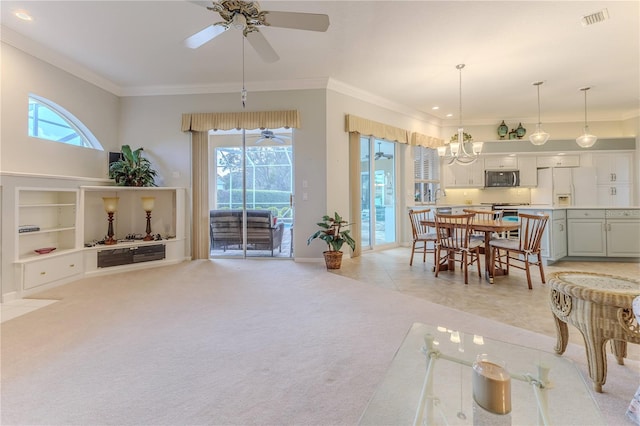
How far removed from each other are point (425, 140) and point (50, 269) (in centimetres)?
680

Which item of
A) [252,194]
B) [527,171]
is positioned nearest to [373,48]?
[252,194]

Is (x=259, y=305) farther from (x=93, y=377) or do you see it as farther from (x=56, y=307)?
(x=56, y=307)

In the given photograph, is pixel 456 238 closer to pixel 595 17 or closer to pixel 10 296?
pixel 595 17

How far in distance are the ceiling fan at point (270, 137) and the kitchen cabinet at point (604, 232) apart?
16.1 feet

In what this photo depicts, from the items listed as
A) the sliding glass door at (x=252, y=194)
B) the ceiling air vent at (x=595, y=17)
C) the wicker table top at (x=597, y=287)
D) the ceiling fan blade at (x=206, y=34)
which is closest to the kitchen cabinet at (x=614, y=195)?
the ceiling air vent at (x=595, y=17)

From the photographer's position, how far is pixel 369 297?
118 inches

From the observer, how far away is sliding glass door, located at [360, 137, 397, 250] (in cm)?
557

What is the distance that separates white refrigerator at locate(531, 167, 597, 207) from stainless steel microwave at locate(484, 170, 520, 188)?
2.22ft

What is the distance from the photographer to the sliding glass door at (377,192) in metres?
5.57

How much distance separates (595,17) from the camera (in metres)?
2.96

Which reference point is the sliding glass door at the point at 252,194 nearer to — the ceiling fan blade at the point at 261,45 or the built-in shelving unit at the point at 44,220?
the built-in shelving unit at the point at 44,220

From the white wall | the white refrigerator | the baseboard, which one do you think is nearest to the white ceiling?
the white wall

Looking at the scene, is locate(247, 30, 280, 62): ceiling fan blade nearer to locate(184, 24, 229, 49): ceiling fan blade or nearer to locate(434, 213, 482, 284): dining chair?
locate(184, 24, 229, 49): ceiling fan blade

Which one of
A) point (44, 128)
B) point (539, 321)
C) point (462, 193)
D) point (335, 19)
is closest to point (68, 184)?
point (44, 128)
